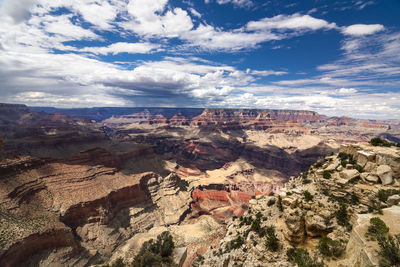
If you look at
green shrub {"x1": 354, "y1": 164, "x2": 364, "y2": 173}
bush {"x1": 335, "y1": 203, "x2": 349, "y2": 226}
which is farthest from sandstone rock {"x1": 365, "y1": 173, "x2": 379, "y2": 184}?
bush {"x1": 335, "y1": 203, "x2": 349, "y2": 226}

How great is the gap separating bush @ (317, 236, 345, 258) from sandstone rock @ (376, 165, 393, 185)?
7844 mm

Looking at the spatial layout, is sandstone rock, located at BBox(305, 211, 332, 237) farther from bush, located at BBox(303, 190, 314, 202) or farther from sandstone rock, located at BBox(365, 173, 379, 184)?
sandstone rock, located at BBox(365, 173, 379, 184)

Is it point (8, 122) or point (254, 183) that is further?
point (8, 122)

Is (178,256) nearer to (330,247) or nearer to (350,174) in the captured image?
(330,247)

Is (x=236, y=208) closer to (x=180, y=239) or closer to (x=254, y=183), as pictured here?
(x=180, y=239)

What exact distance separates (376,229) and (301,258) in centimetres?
654

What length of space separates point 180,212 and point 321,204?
51.8 m

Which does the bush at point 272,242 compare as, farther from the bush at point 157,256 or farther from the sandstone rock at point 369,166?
the sandstone rock at point 369,166

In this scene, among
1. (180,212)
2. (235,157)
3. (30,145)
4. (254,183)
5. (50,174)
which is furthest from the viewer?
(235,157)

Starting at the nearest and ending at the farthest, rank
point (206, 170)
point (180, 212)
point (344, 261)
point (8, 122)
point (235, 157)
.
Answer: point (344, 261), point (180, 212), point (206, 170), point (235, 157), point (8, 122)

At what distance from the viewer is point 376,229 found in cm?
1234

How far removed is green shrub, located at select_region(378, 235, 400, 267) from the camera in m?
10.1

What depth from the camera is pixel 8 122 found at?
192125mm

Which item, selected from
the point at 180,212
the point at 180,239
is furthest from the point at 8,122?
the point at 180,239
